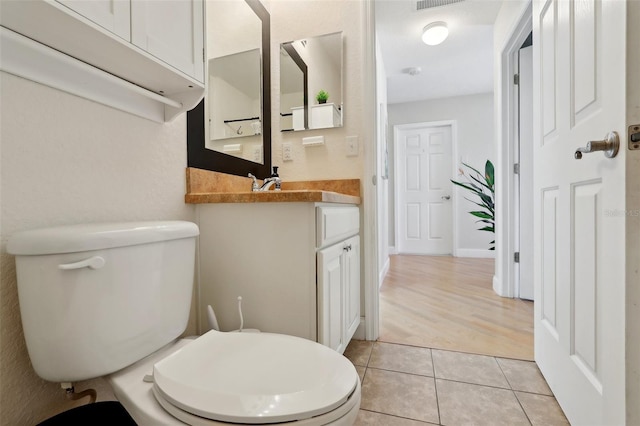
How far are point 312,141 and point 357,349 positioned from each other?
1230mm

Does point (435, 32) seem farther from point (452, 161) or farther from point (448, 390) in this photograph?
point (448, 390)

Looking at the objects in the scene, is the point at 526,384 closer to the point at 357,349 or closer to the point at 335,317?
the point at 357,349

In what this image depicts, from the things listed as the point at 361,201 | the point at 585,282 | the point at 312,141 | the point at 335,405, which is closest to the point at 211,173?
the point at 312,141

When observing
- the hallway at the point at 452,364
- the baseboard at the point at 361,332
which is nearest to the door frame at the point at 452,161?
the hallway at the point at 452,364

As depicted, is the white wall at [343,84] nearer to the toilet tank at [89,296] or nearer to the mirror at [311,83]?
the mirror at [311,83]

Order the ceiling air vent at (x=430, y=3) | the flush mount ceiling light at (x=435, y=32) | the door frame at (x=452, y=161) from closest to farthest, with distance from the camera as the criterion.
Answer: the ceiling air vent at (x=430, y=3) → the flush mount ceiling light at (x=435, y=32) → the door frame at (x=452, y=161)

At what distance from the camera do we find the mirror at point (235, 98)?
1.42 meters

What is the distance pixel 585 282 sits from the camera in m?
0.95

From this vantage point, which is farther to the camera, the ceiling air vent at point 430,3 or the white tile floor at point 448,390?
the ceiling air vent at point 430,3

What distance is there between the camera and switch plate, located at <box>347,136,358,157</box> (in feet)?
5.91

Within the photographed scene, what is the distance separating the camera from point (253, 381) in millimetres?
638

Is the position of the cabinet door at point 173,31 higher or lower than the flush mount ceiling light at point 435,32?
lower

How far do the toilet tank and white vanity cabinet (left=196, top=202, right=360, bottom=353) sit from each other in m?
0.36

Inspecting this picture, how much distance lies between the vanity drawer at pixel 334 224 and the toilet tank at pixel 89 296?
52cm
